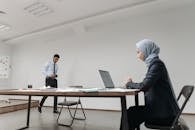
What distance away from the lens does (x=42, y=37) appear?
272 inches

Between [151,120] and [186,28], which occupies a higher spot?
[186,28]

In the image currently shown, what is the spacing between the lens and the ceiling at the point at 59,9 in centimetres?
449

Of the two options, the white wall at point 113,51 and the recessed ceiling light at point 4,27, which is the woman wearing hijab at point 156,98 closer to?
the white wall at point 113,51

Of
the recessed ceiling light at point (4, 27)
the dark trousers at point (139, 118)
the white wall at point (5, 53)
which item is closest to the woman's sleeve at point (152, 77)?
the dark trousers at point (139, 118)

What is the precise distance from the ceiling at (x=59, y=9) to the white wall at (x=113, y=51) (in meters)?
0.50

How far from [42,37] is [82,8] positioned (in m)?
2.61

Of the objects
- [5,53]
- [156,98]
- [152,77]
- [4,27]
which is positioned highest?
[4,27]

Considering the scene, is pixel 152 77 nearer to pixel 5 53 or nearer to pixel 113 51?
pixel 113 51

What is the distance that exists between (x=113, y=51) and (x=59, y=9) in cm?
185

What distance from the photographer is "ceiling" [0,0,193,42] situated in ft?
14.7

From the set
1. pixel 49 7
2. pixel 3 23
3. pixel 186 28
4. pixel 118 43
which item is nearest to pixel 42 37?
pixel 3 23

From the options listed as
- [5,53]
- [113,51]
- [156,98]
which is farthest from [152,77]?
[5,53]

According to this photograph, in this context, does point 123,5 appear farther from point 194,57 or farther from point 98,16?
point 194,57

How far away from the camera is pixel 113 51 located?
5613 millimetres
